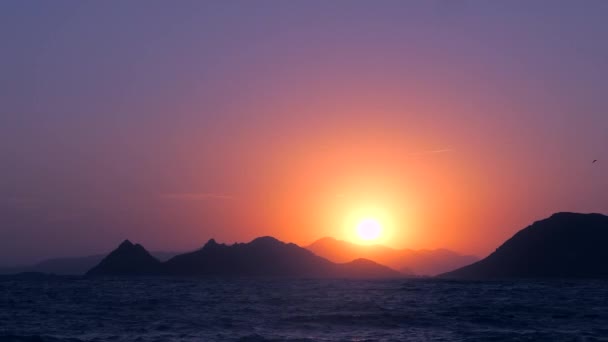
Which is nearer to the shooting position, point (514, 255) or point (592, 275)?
point (592, 275)

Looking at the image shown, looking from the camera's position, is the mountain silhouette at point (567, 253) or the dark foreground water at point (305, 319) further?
the mountain silhouette at point (567, 253)

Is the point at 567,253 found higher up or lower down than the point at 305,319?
higher up

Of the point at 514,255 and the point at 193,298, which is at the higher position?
the point at 514,255

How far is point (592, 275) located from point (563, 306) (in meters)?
116

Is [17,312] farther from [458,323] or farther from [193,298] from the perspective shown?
[458,323]

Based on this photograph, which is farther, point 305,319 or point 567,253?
point 567,253

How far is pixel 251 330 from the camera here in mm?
53938

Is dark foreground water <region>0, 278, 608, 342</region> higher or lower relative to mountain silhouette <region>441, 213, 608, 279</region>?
lower

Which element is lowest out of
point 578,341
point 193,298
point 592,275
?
point 578,341

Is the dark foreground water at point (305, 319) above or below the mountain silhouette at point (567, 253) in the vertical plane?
below

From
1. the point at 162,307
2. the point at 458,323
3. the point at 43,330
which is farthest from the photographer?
the point at 162,307

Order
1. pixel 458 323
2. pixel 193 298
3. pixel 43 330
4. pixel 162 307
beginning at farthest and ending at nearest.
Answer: pixel 193 298 < pixel 162 307 < pixel 458 323 < pixel 43 330

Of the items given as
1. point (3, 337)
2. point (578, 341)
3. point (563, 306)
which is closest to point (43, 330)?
point (3, 337)

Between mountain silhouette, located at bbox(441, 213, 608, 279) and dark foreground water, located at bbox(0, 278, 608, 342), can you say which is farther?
mountain silhouette, located at bbox(441, 213, 608, 279)
